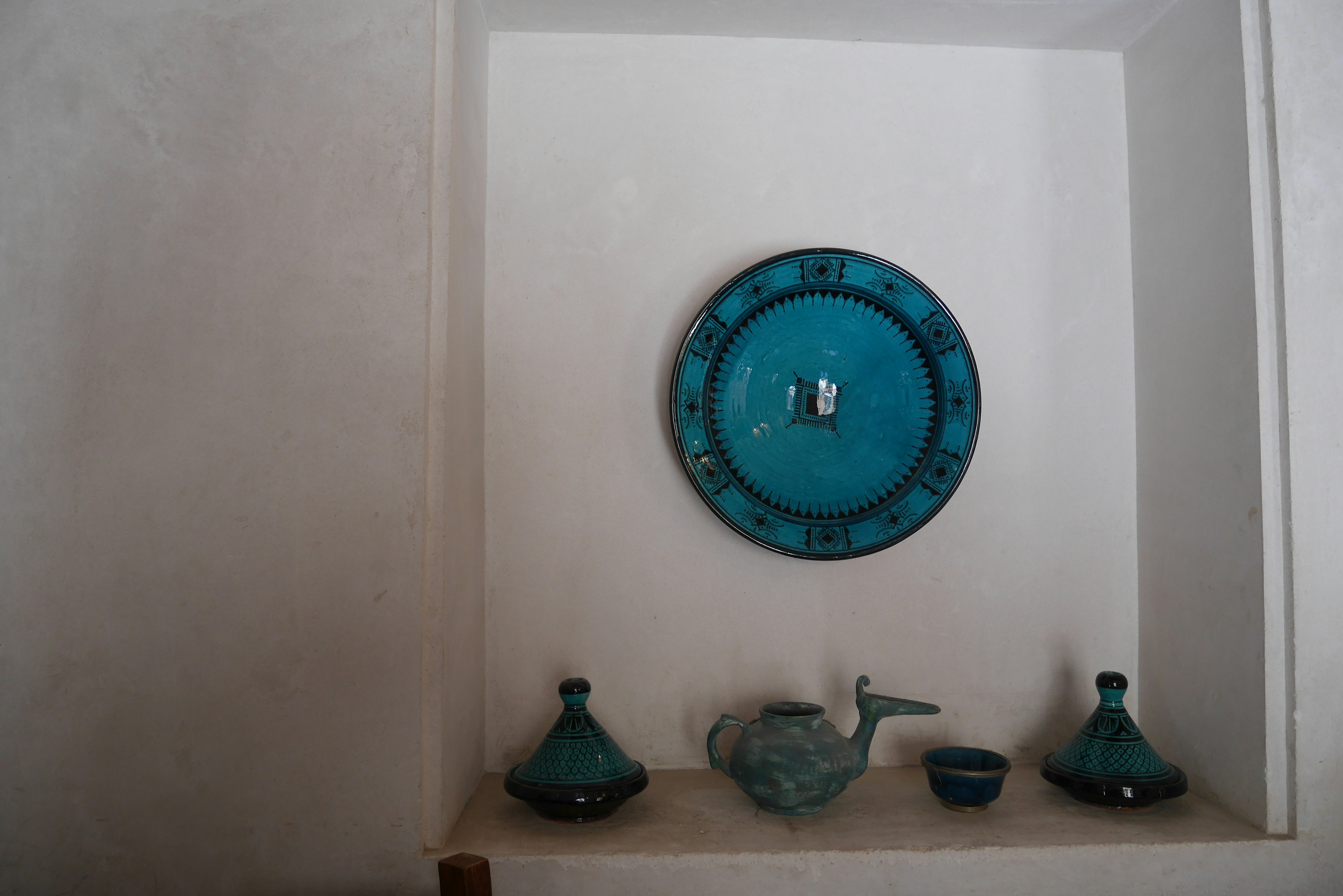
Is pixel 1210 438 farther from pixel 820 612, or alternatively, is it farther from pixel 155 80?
pixel 155 80

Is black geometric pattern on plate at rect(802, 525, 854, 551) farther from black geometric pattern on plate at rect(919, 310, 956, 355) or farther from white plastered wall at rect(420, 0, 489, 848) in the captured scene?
white plastered wall at rect(420, 0, 489, 848)

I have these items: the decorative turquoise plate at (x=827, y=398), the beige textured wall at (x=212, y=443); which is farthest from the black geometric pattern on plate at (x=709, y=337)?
the beige textured wall at (x=212, y=443)

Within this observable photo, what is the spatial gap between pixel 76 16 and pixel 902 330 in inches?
57.8

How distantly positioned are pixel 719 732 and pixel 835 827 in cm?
24

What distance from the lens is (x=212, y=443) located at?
1234mm

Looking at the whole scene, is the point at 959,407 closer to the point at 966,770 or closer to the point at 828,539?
the point at 828,539

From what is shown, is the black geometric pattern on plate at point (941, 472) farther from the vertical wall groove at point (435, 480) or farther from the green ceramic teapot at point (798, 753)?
the vertical wall groove at point (435, 480)

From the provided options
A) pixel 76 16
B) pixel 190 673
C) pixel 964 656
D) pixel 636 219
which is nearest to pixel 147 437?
pixel 190 673

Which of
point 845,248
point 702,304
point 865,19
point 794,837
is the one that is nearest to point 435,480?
point 702,304

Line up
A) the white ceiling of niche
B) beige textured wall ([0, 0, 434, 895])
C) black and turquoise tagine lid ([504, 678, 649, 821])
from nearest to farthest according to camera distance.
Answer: beige textured wall ([0, 0, 434, 895]) → black and turquoise tagine lid ([504, 678, 649, 821]) → the white ceiling of niche

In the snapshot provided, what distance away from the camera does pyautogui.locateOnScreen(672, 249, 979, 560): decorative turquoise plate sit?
1.54 m

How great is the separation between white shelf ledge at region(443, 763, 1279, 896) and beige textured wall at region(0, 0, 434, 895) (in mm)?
188

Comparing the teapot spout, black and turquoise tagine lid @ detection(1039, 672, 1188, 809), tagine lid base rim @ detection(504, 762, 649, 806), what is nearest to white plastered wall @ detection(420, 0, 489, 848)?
tagine lid base rim @ detection(504, 762, 649, 806)

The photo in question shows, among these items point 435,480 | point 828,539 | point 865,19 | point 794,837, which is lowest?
point 794,837
